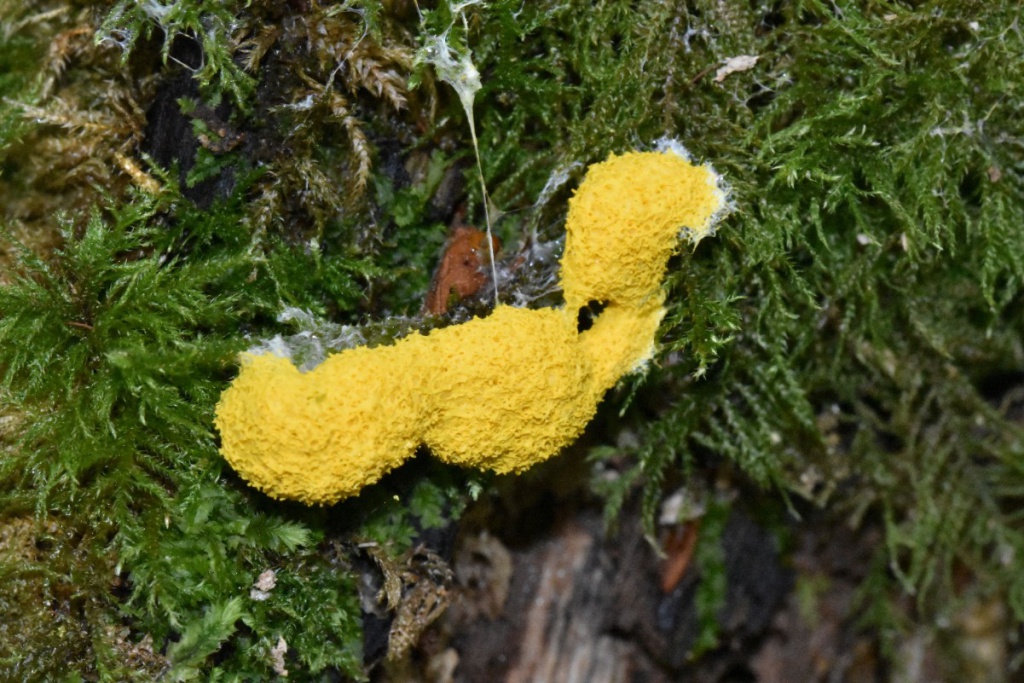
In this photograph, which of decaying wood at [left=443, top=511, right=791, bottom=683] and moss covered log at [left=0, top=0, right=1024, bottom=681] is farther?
decaying wood at [left=443, top=511, right=791, bottom=683]

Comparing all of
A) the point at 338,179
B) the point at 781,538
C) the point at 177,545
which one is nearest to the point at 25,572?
the point at 177,545

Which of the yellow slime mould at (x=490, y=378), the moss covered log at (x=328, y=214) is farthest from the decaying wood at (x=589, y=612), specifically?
the yellow slime mould at (x=490, y=378)

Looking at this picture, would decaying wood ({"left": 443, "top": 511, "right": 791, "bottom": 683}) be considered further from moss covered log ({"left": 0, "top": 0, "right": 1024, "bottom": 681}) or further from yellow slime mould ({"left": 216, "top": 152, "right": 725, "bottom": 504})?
yellow slime mould ({"left": 216, "top": 152, "right": 725, "bottom": 504})

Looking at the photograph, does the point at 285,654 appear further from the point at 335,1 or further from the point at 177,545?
the point at 335,1

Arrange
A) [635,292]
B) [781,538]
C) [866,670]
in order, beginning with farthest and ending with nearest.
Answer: [866,670]
[781,538]
[635,292]

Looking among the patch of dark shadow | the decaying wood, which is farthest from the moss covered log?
the decaying wood

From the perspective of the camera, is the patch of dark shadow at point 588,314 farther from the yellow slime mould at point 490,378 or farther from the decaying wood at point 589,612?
the decaying wood at point 589,612
